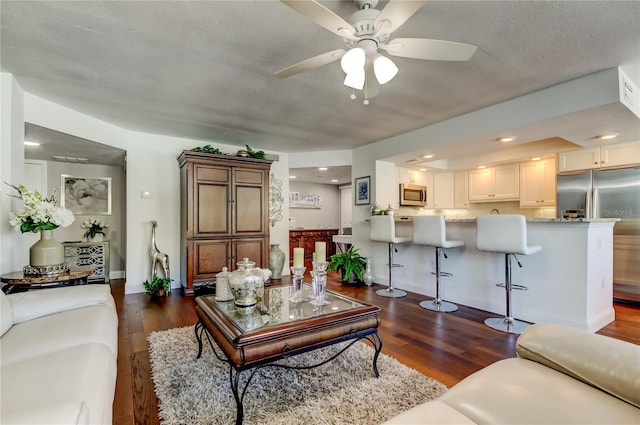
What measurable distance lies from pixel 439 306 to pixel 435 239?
31.5 inches

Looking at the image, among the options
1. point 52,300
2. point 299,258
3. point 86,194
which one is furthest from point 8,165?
point 86,194

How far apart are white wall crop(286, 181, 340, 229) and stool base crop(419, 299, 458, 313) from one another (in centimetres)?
477

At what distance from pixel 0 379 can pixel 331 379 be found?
156 cm

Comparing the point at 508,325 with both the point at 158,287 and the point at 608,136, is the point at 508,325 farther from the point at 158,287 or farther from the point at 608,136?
the point at 158,287

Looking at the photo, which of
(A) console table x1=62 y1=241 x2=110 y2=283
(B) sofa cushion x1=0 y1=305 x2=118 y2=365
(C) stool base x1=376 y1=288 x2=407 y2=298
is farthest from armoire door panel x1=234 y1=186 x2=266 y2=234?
(B) sofa cushion x1=0 y1=305 x2=118 y2=365

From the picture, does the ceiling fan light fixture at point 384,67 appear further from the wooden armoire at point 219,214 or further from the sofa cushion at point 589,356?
the wooden armoire at point 219,214

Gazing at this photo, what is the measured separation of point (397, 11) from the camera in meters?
1.46

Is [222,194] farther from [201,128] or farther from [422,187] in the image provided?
[422,187]

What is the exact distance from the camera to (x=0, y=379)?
110 cm

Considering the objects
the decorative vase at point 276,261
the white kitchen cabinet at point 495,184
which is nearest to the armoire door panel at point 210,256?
the decorative vase at point 276,261

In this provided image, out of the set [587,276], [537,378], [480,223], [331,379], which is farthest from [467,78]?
[331,379]

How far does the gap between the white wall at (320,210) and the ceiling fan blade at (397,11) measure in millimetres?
6504

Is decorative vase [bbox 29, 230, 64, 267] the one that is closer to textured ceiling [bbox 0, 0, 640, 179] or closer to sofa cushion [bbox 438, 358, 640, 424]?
textured ceiling [bbox 0, 0, 640, 179]

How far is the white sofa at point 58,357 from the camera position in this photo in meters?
0.91
